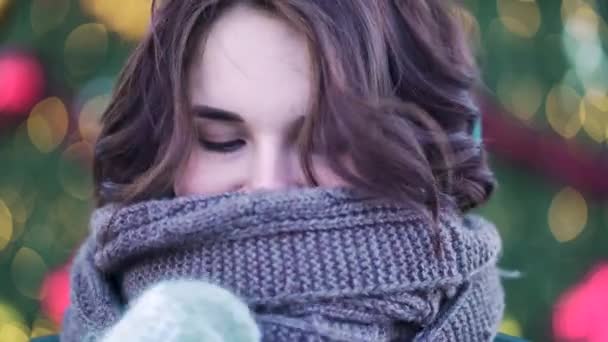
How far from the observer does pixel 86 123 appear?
1.86m

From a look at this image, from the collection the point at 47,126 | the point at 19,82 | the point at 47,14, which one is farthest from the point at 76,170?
the point at 47,14

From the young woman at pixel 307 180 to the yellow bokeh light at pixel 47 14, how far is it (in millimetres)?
913

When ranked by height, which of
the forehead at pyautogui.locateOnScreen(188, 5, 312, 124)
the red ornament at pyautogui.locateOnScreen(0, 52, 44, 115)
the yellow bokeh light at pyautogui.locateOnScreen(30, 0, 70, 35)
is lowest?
the red ornament at pyautogui.locateOnScreen(0, 52, 44, 115)

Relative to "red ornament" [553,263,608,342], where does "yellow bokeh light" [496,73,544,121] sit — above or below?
above

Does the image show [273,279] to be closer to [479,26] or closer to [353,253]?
[353,253]

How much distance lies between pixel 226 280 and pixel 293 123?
0.17 metres

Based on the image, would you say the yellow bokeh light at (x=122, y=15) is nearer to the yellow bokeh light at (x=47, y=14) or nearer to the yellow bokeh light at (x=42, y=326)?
the yellow bokeh light at (x=47, y=14)

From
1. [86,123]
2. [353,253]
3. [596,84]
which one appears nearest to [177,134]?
[353,253]

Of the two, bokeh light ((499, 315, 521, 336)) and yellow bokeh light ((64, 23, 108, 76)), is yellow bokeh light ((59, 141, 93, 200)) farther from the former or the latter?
bokeh light ((499, 315, 521, 336))

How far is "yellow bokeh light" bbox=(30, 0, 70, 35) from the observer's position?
5.98 feet

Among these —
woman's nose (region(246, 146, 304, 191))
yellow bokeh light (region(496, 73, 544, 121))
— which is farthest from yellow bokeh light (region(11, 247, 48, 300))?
woman's nose (region(246, 146, 304, 191))

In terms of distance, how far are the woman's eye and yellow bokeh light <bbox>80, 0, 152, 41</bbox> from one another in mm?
968

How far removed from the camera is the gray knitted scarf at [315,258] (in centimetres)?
81

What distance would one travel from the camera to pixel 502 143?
1785 mm
